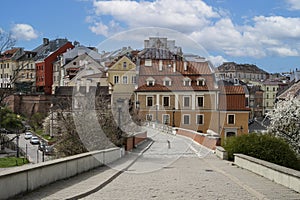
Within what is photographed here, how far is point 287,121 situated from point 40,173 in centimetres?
3210

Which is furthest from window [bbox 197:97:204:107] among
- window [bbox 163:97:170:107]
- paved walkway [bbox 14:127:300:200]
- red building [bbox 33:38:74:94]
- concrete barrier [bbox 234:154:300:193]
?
paved walkway [bbox 14:127:300:200]

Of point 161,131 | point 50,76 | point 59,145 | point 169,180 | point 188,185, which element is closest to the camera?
point 188,185

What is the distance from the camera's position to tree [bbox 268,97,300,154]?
38375 millimetres

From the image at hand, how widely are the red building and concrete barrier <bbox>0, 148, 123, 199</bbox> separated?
88.8m

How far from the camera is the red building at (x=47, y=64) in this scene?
106 metres

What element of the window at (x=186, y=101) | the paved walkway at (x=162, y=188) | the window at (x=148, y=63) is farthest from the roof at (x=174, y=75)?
the paved walkway at (x=162, y=188)

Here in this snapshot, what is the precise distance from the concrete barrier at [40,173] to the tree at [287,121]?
2378 cm

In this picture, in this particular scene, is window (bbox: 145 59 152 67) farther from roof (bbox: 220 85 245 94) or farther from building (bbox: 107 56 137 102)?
roof (bbox: 220 85 245 94)

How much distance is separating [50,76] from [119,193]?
321ft

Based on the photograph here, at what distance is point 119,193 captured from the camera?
11914 mm

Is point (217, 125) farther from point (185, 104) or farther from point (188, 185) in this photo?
point (188, 185)

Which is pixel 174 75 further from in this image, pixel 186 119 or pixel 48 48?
pixel 48 48

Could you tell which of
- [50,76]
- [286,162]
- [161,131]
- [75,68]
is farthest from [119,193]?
[50,76]

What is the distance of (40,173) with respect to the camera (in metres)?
11.8
